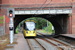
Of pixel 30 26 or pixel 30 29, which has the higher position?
pixel 30 26

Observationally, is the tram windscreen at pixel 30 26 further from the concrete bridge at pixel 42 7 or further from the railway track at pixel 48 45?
the railway track at pixel 48 45

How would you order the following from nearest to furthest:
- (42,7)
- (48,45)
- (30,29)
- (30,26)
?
(48,45)
(30,29)
(30,26)
(42,7)

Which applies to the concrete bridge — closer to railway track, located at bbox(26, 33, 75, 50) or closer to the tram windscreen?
the tram windscreen

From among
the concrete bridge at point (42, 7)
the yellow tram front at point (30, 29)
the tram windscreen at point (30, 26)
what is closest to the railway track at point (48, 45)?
the yellow tram front at point (30, 29)

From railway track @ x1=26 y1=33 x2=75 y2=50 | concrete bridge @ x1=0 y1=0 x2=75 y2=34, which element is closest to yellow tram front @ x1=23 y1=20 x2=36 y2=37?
concrete bridge @ x1=0 y1=0 x2=75 y2=34

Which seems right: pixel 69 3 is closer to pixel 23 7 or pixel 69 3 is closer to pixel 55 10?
pixel 55 10

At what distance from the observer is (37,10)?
22.6 meters

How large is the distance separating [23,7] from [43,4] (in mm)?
3600

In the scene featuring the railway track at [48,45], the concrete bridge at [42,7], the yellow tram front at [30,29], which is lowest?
the railway track at [48,45]

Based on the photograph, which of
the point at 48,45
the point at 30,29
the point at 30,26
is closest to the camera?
the point at 48,45

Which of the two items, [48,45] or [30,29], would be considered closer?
[48,45]

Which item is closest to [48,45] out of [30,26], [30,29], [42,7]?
[30,29]

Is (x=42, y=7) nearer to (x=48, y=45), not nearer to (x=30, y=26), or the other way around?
(x=30, y=26)

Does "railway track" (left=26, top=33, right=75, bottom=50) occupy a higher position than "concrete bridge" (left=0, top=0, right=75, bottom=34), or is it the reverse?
"concrete bridge" (left=0, top=0, right=75, bottom=34)
